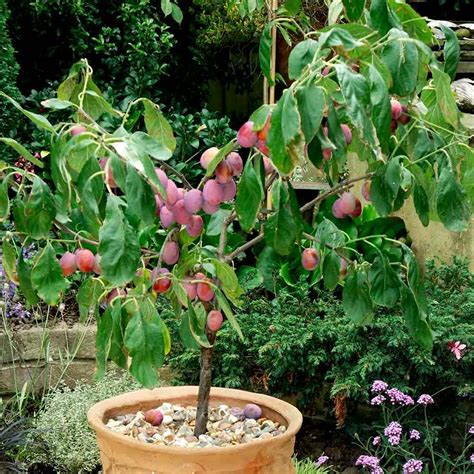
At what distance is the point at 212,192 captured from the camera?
6.42ft

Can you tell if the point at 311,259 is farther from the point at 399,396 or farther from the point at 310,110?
the point at 399,396

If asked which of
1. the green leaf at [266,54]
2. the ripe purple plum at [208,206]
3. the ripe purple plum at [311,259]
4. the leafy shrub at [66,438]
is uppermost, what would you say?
the green leaf at [266,54]

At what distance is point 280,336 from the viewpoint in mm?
3707

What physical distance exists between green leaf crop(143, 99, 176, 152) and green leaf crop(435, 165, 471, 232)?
Answer: 64 centimetres

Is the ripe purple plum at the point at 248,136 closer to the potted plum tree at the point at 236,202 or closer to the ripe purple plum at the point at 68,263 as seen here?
the potted plum tree at the point at 236,202

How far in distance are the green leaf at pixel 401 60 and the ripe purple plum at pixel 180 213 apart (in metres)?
0.56

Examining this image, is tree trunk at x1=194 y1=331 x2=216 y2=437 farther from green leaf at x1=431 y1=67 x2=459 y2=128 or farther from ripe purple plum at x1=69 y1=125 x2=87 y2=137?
green leaf at x1=431 y1=67 x2=459 y2=128

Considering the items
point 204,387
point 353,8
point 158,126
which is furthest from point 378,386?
point 353,8

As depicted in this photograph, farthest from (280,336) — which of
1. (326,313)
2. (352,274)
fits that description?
(352,274)

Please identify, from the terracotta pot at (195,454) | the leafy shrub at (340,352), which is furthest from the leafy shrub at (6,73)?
the terracotta pot at (195,454)

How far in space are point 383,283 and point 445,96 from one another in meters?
0.46

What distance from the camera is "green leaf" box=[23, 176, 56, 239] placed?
5.93 feet

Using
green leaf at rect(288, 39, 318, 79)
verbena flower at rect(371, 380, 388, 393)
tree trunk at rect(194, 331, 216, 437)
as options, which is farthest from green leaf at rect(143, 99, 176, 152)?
verbena flower at rect(371, 380, 388, 393)

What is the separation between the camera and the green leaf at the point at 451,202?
1.74 metres
